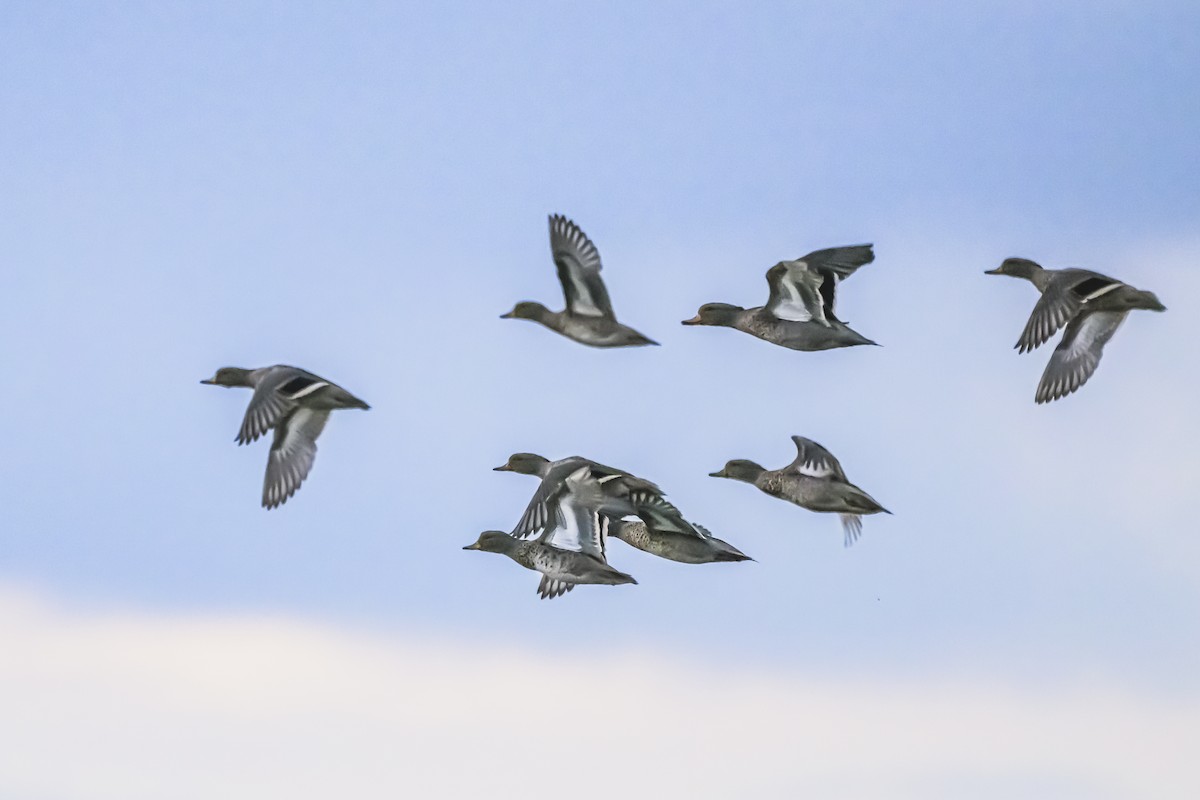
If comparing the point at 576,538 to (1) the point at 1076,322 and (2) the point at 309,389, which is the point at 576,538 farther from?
(1) the point at 1076,322

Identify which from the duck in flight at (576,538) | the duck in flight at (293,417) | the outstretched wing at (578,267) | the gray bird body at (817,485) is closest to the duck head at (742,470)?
the gray bird body at (817,485)

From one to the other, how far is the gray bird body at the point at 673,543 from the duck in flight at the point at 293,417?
12.4ft

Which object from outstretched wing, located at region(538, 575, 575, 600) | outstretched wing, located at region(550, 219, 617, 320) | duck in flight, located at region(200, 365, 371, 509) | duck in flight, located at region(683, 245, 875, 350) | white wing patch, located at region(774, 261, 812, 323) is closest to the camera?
outstretched wing, located at region(550, 219, 617, 320)

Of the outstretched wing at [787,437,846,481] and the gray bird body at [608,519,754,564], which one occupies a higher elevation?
the outstretched wing at [787,437,846,481]

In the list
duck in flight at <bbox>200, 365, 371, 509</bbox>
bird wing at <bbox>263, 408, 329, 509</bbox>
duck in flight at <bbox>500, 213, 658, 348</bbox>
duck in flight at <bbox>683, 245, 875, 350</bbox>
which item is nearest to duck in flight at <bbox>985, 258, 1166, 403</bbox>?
duck in flight at <bbox>683, 245, 875, 350</bbox>

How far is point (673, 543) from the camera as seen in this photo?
76.8 feet

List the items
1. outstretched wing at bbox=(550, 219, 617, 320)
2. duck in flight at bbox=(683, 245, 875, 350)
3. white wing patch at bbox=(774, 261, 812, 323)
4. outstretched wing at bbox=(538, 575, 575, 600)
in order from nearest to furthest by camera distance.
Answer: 1. outstretched wing at bbox=(550, 219, 617, 320)
2. duck in flight at bbox=(683, 245, 875, 350)
3. white wing patch at bbox=(774, 261, 812, 323)
4. outstretched wing at bbox=(538, 575, 575, 600)

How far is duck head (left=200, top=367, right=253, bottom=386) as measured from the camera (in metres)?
23.8

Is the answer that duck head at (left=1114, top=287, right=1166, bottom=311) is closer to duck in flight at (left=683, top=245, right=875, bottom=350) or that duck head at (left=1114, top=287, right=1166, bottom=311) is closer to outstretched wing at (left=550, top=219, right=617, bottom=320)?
duck in flight at (left=683, top=245, right=875, bottom=350)

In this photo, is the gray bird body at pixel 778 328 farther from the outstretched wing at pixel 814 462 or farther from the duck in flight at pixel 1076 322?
the duck in flight at pixel 1076 322

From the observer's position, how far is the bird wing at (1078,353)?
74.4 ft

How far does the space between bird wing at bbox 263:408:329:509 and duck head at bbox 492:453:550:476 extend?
13.5ft

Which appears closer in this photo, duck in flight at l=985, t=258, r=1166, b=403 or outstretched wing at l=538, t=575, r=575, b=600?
duck in flight at l=985, t=258, r=1166, b=403

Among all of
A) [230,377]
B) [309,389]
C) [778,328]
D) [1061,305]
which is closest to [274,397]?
[309,389]
